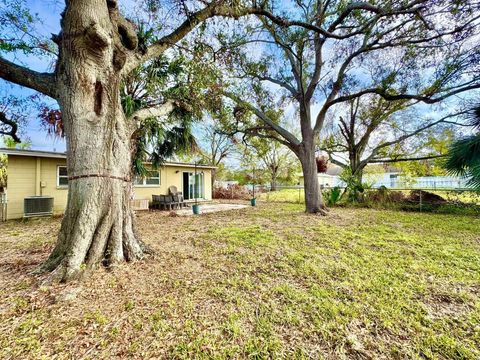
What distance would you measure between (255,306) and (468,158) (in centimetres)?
726

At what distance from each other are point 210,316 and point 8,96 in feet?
26.1

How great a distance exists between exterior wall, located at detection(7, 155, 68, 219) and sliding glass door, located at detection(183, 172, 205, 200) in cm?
608

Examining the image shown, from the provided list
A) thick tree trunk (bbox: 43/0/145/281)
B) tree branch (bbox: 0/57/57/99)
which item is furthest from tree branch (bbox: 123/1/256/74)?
tree branch (bbox: 0/57/57/99)

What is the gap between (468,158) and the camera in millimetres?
5617

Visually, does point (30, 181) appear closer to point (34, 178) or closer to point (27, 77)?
point (34, 178)

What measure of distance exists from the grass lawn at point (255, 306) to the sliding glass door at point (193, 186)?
9.42 metres

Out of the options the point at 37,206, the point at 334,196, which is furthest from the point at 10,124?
the point at 334,196

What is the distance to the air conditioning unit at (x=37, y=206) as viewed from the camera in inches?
290

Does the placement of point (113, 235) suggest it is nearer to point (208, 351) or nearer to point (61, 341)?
point (61, 341)

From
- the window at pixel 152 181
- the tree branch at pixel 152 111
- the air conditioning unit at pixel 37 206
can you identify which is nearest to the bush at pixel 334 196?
the tree branch at pixel 152 111

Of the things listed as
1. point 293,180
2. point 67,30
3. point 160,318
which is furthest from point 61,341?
point 293,180

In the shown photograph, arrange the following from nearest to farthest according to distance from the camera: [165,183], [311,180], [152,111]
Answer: [152,111] → [311,180] → [165,183]

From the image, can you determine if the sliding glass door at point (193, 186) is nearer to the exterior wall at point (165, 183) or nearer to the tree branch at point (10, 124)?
the exterior wall at point (165, 183)

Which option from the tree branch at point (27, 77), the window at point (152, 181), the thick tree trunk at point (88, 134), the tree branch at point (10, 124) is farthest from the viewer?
the window at point (152, 181)
